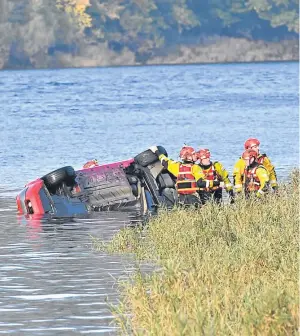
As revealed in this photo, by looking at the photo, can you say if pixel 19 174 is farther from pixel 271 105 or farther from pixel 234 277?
pixel 271 105

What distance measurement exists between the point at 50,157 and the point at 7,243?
2214 centimetres

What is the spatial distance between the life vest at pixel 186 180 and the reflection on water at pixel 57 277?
3.70 ft

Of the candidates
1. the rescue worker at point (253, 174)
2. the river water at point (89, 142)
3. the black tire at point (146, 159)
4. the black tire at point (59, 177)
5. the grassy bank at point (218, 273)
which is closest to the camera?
the grassy bank at point (218, 273)

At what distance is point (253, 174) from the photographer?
23.5 metres

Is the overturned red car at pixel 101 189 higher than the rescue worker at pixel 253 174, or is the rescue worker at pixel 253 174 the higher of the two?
the rescue worker at pixel 253 174

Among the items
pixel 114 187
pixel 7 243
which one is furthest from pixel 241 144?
pixel 7 243

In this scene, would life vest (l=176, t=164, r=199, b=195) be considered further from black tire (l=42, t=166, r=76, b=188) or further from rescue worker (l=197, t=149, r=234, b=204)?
black tire (l=42, t=166, r=76, b=188)

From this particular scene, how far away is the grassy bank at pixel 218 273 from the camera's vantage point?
12.0m

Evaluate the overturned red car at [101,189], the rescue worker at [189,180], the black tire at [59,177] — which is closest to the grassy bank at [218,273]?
the rescue worker at [189,180]

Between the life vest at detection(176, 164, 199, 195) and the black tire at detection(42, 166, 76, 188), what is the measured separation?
2533 mm

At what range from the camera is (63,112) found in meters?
78.0

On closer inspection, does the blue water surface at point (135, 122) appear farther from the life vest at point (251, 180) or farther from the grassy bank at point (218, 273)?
the grassy bank at point (218, 273)

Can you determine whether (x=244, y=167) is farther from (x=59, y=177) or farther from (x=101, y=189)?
(x=59, y=177)

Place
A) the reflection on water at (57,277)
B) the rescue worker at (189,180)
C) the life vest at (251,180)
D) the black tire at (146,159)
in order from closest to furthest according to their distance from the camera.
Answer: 1. the reflection on water at (57,277)
2. the life vest at (251,180)
3. the rescue worker at (189,180)
4. the black tire at (146,159)
